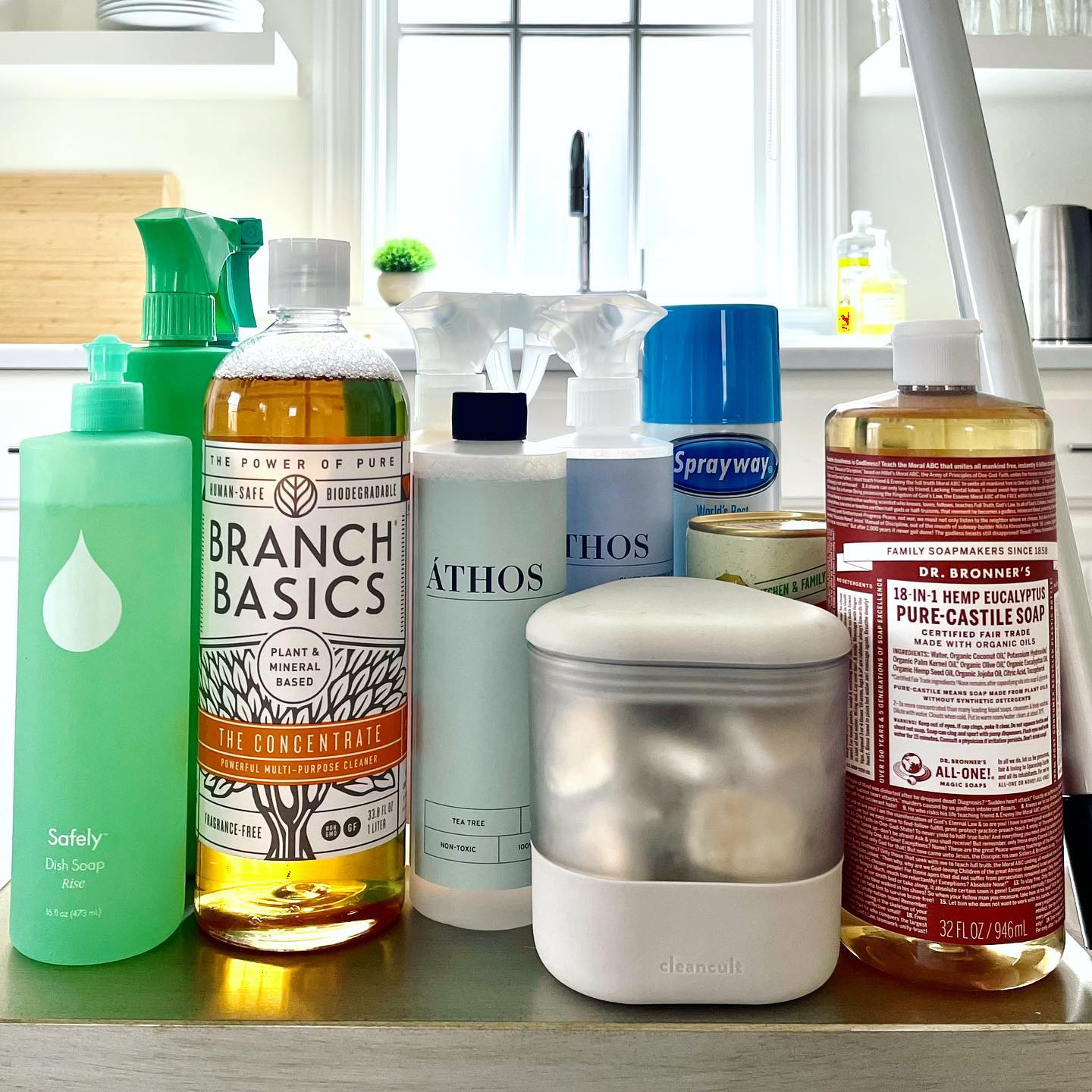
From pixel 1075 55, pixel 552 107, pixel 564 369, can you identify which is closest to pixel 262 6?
pixel 552 107

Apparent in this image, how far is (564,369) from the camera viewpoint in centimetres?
159

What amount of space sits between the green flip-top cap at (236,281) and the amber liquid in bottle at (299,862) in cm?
7

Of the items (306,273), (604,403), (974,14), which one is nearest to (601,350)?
(604,403)

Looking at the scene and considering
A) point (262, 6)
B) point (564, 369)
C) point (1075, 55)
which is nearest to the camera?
point (564, 369)

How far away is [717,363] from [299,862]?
26 cm

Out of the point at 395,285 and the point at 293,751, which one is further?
the point at 395,285

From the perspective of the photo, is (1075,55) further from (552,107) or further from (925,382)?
(925,382)

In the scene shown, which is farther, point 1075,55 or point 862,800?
point 1075,55

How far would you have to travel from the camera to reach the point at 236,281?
43 cm

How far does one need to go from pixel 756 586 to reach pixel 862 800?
0.08 m

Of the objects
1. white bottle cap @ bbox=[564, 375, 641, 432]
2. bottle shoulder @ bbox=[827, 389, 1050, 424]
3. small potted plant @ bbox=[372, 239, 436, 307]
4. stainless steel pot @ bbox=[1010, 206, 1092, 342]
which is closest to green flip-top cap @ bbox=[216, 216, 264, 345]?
white bottle cap @ bbox=[564, 375, 641, 432]

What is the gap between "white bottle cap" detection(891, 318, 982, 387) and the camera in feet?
1.09

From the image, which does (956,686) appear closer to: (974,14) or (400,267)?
(400,267)

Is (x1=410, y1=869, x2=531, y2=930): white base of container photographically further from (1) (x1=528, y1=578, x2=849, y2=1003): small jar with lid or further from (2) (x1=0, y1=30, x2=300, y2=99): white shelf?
(2) (x1=0, y1=30, x2=300, y2=99): white shelf
